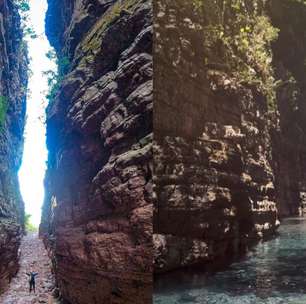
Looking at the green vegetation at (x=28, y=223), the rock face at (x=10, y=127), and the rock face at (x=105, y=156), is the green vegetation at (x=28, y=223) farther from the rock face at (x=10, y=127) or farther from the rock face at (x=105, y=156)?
the rock face at (x=105, y=156)

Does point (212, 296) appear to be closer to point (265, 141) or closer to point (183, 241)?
point (183, 241)

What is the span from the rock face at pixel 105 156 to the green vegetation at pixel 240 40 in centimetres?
144

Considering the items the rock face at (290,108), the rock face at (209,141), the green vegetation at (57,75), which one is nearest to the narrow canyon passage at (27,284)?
the green vegetation at (57,75)

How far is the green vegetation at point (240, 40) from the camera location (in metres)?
5.21

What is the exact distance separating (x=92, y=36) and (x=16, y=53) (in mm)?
14310

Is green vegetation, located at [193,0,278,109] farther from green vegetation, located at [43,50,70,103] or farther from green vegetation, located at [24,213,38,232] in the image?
green vegetation, located at [24,213,38,232]

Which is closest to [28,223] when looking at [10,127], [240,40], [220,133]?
[10,127]

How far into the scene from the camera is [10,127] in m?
20.6

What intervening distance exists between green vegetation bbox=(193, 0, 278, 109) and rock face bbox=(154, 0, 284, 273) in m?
0.02

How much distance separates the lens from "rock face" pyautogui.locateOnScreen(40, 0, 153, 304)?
641 cm

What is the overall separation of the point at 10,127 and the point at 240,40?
680 inches

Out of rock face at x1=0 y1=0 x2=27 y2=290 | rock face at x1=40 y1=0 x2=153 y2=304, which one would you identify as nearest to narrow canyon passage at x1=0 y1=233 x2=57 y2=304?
rock face at x1=0 y1=0 x2=27 y2=290

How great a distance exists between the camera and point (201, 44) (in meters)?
5.11

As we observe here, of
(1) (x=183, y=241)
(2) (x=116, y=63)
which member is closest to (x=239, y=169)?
(1) (x=183, y=241)
